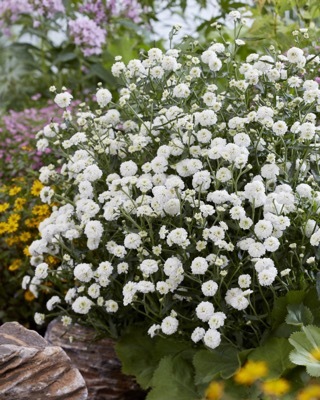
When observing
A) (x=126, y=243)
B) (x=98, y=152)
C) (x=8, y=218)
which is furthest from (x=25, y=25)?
(x=126, y=243)

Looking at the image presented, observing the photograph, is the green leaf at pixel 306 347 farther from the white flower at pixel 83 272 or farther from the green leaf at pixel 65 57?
the green leaf at pixel 65 57

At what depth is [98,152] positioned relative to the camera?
8.09 ft

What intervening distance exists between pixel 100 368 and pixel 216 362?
51 cm

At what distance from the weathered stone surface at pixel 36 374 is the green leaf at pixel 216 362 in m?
0.34

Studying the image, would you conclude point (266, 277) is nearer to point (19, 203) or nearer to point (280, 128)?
point (280, 128)

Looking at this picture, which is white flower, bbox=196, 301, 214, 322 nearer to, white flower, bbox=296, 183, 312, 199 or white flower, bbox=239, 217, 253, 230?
white flower, bbox=239, 217, 253, 230

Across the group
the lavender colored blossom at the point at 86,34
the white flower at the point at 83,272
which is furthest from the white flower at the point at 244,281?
the lavender colored blossom at the point at 86,34

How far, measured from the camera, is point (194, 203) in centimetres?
224

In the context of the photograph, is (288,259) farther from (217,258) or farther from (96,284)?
(96,284)

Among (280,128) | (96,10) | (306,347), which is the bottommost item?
(306,347)

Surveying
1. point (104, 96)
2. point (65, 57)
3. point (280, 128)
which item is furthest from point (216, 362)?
point (65, 57)

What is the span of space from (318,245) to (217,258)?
296 mm

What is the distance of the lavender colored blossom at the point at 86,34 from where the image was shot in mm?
4176

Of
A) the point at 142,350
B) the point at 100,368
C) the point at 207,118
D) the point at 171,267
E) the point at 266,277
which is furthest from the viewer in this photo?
the point at 100,368
